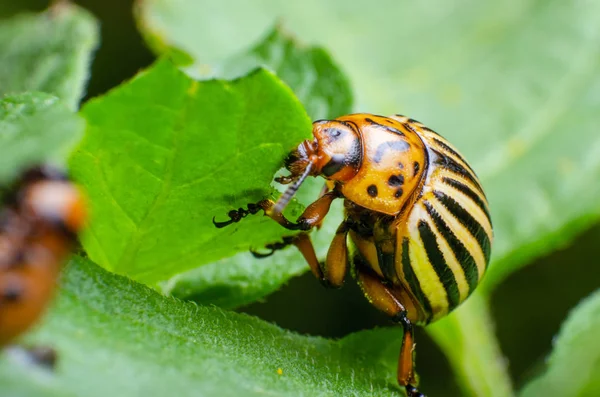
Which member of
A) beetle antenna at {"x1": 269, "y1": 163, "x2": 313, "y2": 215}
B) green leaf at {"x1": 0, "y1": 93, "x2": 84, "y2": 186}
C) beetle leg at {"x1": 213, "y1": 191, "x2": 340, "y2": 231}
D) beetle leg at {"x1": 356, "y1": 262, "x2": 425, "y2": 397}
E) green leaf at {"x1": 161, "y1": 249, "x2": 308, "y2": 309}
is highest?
green leaf at {"x1": 0, "y1": 93, "x2": 84, "y2": 186}

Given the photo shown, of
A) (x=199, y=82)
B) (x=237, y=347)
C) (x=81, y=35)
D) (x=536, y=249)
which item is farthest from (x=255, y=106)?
(x=536, y=249)

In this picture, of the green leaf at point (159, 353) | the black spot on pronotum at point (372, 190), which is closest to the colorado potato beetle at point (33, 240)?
the green leaf at point (159, 353)

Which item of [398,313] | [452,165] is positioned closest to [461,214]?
[452,165]

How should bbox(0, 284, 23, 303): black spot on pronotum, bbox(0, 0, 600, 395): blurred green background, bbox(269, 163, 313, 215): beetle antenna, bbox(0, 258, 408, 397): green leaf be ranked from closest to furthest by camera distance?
bbox(0, 284, 23, 303): black spot on pronotum
bbox(0, 258, 408, 397): green leaf
bbox(269, 163, 313, 215): beetle antenna
bbox(0, 0, 600, 395): blurred green background

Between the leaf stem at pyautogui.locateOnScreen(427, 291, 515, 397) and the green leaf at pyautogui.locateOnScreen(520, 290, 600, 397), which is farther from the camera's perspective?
the leaf stem at pyautogui.locateOnScreen(427, 291, 515, 397)

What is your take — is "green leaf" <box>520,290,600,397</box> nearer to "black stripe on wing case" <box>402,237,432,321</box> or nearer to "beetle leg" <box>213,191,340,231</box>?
"black stripe on wing case" <box>402,237,432,321</box>

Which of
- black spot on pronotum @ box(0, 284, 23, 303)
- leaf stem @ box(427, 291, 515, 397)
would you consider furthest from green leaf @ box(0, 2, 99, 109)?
leaf stem @ box(427, 291, 515, 397)

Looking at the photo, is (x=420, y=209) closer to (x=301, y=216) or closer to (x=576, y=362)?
(x=301, y=216)
